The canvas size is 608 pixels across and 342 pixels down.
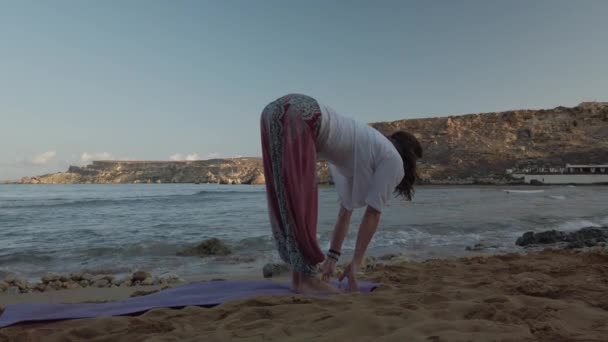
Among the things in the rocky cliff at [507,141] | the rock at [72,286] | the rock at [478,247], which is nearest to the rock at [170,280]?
the rock at [72,286]

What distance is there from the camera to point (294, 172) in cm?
266

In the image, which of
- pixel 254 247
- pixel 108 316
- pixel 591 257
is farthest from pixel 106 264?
pixel 591 257

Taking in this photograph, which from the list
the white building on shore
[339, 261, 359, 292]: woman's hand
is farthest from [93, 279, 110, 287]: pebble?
the white building on shore

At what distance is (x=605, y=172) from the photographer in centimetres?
4050

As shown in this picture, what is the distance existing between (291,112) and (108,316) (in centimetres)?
158

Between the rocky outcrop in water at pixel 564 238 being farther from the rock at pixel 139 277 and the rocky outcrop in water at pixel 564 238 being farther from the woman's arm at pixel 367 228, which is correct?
the rock at pixel 139 277

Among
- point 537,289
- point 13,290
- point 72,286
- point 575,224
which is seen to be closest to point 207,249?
point 72,286

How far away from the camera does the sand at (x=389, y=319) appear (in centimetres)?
169

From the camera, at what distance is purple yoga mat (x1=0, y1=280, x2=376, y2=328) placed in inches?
94.3

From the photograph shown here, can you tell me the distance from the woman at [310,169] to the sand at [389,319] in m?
0.28

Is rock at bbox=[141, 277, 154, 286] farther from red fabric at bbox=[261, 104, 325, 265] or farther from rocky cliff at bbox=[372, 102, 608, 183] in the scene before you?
rocky cliff at bbox=[372, 102, 608, 183]

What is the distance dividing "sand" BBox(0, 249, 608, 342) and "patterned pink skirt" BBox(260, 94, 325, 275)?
322 millimetres

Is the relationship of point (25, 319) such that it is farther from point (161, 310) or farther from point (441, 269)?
point (441, 269)

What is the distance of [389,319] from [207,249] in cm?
501
